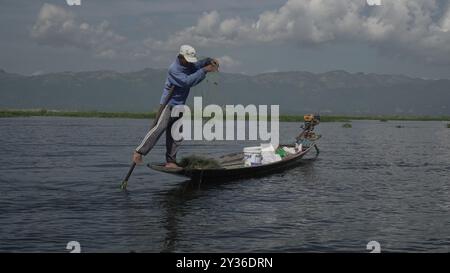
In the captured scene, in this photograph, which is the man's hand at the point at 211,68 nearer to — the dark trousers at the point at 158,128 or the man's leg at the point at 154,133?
the dark trousers at the point at 158,128

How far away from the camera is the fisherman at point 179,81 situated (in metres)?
18.6

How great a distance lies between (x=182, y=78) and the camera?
18734mm

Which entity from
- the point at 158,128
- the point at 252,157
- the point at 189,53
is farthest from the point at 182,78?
the point at 252,157

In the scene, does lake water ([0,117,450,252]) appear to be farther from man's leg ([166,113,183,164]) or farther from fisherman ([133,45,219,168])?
fisherman ([133,45,219,168])

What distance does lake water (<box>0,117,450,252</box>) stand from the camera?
1443 cm

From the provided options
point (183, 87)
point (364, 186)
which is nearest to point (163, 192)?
point (183, 87)

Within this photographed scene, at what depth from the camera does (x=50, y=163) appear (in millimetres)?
33250

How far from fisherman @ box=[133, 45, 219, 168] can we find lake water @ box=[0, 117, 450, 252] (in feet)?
9.55

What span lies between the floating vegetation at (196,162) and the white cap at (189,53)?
546 cm

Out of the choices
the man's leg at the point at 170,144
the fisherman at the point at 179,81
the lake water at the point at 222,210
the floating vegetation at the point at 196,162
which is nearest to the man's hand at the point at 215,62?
the fisherman at the point at 179,81

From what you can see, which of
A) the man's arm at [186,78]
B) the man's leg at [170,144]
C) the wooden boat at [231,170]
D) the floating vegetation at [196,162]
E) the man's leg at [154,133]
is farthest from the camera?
the floating vegetation at [196,162]

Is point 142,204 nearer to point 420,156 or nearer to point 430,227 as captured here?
point 430,227

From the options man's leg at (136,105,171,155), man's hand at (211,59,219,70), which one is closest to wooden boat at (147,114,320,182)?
man's leg at (136,105,171,155)

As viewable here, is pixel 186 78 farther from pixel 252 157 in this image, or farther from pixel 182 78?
pixel 252 157
